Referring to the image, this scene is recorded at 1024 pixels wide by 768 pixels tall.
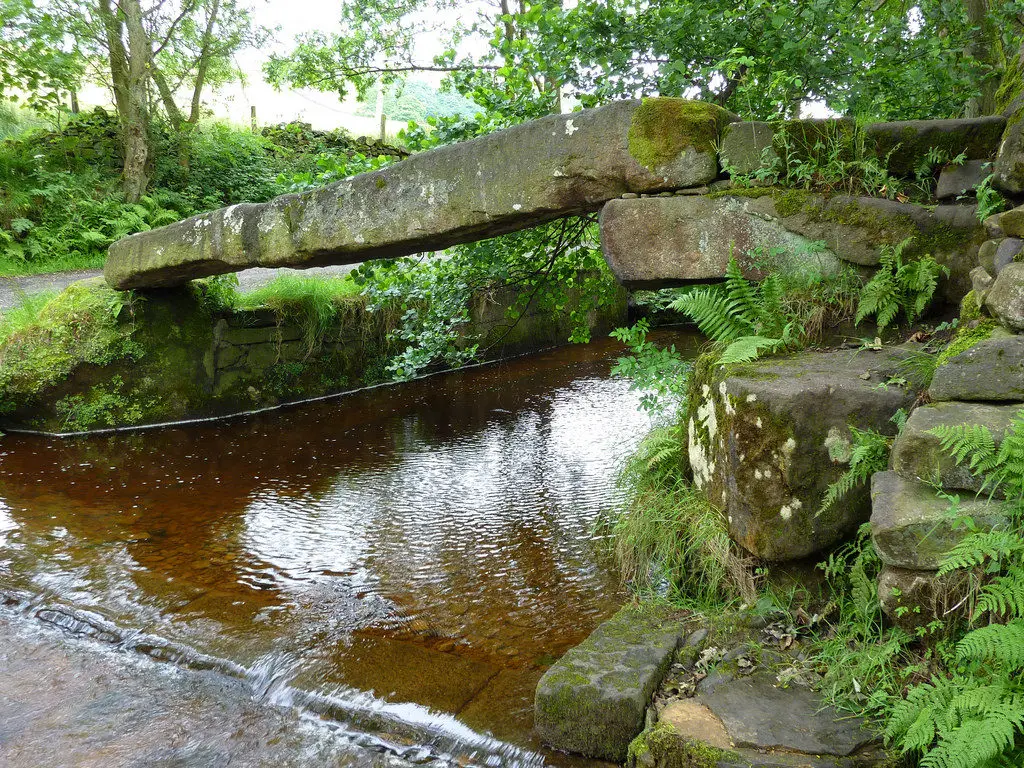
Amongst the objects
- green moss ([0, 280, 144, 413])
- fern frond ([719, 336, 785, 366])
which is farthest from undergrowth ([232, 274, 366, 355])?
fern frond ([719, 336, 785, 366])

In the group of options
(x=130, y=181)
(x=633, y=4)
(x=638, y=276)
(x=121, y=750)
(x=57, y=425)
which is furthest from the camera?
(x=130, y=181)

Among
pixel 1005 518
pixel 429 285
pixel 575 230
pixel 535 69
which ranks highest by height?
pixel 535 69

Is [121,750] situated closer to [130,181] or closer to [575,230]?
[575,230]

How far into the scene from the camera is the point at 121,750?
10.9 feet

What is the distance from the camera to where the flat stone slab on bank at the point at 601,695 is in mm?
3041

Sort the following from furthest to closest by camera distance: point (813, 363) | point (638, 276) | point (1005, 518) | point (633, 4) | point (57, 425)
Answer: point (57, 425), point (633, 4), point (638, 276), point (813, 363), point (1005, 518)

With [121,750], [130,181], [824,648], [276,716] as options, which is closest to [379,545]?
[276,716]

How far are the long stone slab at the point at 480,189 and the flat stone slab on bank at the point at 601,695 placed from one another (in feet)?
8.95

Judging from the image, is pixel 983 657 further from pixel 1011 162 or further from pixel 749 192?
pixel 749 192

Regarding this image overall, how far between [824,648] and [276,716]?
246 cm

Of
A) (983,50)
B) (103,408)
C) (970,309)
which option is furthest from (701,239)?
(103,408)

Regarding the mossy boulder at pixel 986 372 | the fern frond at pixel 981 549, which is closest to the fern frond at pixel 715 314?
the mossy boulder at pixel 986 372

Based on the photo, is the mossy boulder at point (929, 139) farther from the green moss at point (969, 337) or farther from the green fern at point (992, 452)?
the green fern at point (992, 452)

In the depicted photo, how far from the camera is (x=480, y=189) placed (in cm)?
520
